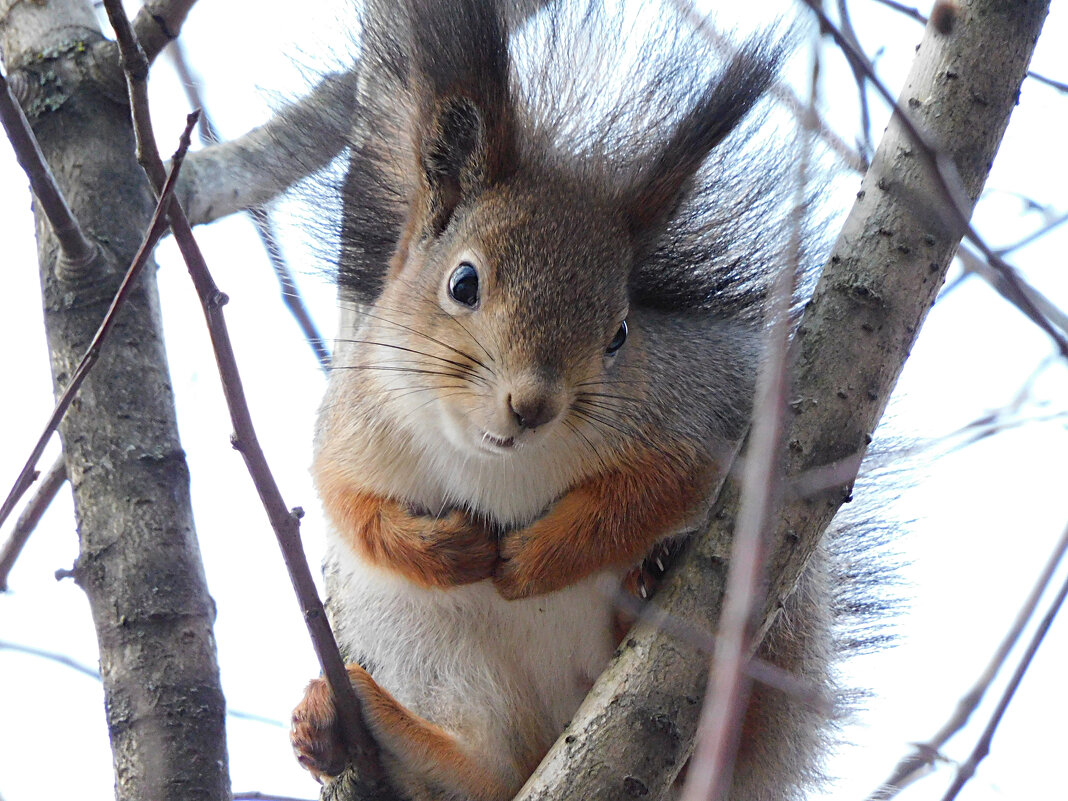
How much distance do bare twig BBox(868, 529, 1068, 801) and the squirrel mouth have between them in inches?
41.9

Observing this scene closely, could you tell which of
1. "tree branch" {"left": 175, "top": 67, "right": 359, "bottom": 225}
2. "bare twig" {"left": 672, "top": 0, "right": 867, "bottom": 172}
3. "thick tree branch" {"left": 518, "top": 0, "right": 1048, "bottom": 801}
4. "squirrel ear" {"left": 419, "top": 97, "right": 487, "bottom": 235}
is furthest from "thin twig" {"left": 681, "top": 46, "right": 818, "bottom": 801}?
"tree branch" {"left": 175, "top": 67, "right": 359, "bottom": 225}

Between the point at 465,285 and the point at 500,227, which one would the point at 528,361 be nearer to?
the point at 465,285

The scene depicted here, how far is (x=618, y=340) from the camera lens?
110 inches

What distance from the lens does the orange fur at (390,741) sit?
103 inches

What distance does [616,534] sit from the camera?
8.64 ft

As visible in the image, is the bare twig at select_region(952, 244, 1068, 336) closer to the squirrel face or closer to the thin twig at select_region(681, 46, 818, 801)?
the thin twig at select_region(681, 46, 818, 801)

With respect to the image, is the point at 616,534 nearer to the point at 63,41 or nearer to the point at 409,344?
the point at 409,344

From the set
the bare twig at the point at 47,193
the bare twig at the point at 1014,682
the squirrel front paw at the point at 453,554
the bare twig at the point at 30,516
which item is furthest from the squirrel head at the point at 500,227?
the bare twig at the point at 1014,682

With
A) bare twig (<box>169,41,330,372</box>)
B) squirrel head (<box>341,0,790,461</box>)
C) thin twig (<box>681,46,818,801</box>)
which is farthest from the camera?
bare twig (<box>169,41,330,372</box>)

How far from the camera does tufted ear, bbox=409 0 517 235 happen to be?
2799 millimetres

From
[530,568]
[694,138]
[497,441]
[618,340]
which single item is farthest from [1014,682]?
[694,138]

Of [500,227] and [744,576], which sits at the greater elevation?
[500,227]

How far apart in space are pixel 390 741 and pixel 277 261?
1.52m

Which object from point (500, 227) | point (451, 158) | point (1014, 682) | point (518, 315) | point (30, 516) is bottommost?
point (1014, 682)
